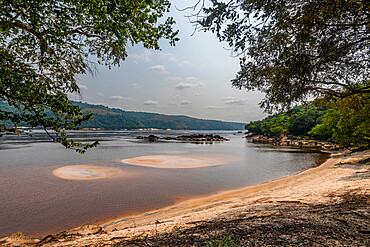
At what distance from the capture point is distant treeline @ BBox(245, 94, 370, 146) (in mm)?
10715

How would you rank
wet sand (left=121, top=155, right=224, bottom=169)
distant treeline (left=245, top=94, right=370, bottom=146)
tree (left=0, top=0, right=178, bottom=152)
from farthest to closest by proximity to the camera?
wet sand (left=121, top=155, right=224, bottom=169) → distant treeline (left=245, top=94, right=370, bottom=146) → tree (left=0, top=0, right=178, bottom=152)

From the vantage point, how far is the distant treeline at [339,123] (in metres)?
10.7

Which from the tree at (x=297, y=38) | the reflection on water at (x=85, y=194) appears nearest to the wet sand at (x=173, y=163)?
the reflection on water at (x=85, y=194)

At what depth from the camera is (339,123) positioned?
1097 inches

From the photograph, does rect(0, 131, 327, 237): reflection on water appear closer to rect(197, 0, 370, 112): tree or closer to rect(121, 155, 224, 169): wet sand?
rect(121, 155, 224, 169): wet sand

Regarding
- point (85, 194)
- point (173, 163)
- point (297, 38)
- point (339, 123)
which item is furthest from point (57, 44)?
point (339, 123)

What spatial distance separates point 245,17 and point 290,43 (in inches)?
73.7

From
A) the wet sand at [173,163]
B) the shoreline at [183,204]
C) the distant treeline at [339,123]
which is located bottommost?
the wet sand at [173,163]

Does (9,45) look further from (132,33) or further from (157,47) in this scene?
(157,47)

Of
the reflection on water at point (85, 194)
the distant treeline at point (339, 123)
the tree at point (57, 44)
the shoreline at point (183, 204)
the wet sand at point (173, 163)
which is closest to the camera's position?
the tree at point (57, 44)

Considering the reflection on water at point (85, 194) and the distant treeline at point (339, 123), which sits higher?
the distant treeline at point (339, 123)

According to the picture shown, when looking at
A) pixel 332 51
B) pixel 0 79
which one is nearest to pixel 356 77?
pixel 332 51

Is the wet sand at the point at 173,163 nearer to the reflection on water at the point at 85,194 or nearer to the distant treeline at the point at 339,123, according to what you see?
the reflection on water at the point at 85,194

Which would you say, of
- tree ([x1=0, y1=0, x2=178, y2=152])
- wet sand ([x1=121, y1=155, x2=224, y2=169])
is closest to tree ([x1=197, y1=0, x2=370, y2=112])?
tree ([x1=0, y1=0, x2=178, y2=152])
